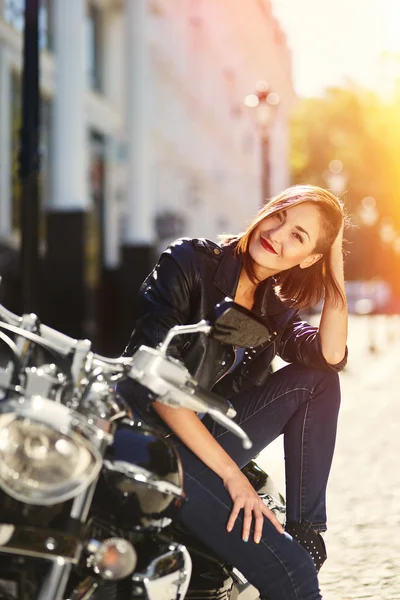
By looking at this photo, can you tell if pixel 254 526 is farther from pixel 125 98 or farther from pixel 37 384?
pixel 125 98

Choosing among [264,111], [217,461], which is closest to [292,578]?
[217,461]

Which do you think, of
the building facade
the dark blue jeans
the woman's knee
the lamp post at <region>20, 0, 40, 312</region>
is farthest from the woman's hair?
the building facade

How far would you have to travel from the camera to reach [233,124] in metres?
40.2

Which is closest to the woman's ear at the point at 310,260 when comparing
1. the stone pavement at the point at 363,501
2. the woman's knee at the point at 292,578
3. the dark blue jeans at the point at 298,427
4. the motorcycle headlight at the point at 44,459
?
the dark blue jeans at the point at 298,427

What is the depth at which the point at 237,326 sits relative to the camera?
231 cm

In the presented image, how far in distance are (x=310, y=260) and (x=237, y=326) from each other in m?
1.18

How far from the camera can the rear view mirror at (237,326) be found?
2.29 meters

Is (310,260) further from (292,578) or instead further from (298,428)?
(292,578)

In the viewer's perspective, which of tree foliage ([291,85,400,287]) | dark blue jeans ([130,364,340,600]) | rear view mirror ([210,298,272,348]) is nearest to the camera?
rear view mirror ([210,298,272,348])

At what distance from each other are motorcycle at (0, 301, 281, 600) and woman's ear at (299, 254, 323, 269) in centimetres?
109

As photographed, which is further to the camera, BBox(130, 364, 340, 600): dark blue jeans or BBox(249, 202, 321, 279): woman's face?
BBox(130, 364, 340, 600): dark blue jeans

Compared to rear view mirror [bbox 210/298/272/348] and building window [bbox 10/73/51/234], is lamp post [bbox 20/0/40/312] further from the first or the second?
building window [bbox 10/73/51/234]

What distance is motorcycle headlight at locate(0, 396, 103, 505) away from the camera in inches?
82.6

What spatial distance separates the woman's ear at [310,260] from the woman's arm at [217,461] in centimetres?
77
